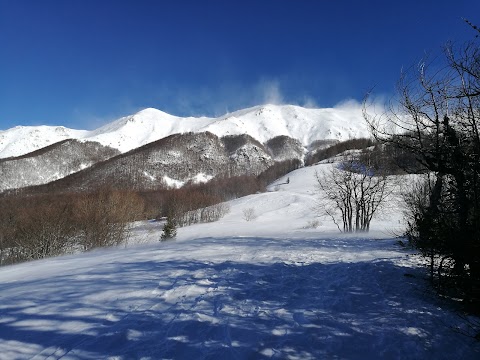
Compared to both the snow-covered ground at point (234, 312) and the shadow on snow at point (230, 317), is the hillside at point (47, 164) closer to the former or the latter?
the snow-covered ground at point (234, 312)

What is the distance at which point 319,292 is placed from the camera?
618 centimetres

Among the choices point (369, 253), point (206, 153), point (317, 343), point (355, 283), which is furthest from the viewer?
point (206, 153)

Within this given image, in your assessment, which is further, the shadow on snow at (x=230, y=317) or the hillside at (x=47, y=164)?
the hillside at (x=47, y=164)

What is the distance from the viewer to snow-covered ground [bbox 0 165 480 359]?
4.17 m

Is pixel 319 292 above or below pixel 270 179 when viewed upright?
below

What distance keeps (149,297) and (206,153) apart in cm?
16584

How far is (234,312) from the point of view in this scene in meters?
5.27

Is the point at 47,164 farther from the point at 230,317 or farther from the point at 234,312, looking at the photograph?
the point at 230,317

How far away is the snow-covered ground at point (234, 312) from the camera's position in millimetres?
4168

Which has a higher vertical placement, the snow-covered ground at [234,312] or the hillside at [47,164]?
the hillside at [47,164]

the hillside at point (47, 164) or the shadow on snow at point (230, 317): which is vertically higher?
the hillside at point (47, 164)

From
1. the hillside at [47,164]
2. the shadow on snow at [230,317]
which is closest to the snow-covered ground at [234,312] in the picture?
the shadow on snow at [230,317]

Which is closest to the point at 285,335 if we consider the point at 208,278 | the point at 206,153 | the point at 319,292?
the point at 319,292

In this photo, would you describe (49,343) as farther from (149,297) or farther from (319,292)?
(319,292)
